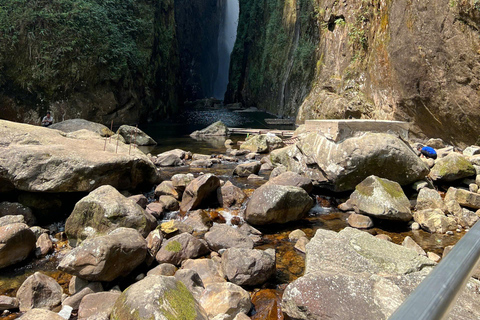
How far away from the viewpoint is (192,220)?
212 inches

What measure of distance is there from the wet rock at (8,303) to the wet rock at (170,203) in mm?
2991

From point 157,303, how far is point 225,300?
75cm

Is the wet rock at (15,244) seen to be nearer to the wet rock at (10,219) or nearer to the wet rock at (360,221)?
the wet rock at (10,219)

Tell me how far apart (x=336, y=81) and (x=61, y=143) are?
44.8 feet

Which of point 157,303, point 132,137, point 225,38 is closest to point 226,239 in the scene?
point 157,303

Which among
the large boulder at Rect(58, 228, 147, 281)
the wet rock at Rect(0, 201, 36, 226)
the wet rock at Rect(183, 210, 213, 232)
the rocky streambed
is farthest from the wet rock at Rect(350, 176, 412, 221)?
the wet rock at Rect(0, 201, 36, 226)

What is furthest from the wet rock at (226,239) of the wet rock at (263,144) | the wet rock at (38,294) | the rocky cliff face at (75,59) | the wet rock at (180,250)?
the rocky cliff face at (75,59)

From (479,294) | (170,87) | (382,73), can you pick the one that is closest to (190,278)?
(479,294)

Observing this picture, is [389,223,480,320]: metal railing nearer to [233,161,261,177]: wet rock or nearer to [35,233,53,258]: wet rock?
[35,233,53,258]: wet rock

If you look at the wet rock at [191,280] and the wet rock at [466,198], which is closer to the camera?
the wet rock at [191,280]

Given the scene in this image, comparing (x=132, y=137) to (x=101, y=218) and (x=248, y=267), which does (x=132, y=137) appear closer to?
(x=101, y=218)

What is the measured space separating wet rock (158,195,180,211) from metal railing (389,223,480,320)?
18.8 ft

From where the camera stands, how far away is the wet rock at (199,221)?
5.25 meters

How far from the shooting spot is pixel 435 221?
494 cm
